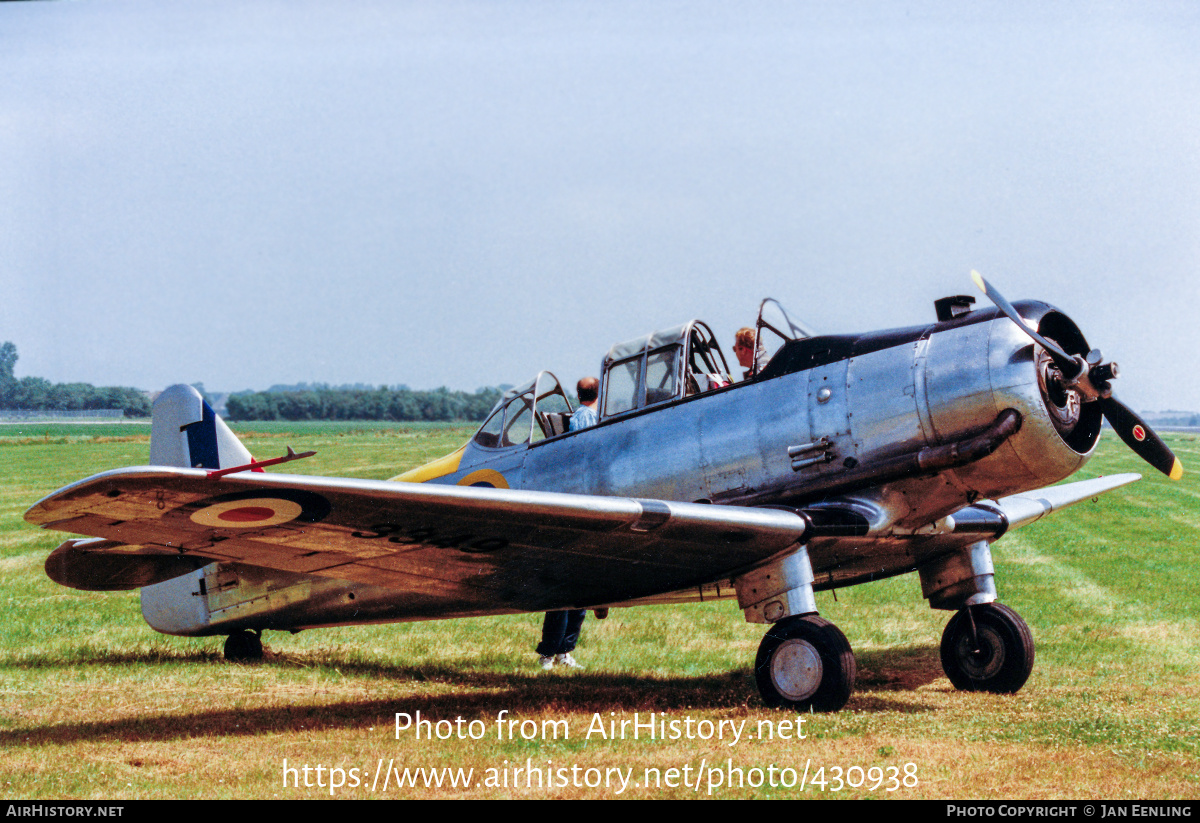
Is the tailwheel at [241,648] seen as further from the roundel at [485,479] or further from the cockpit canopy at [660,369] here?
the cockpit canopy at [660,369]

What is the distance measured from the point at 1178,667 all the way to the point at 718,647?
3.93 m

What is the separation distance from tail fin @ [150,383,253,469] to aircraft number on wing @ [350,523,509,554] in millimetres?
3464

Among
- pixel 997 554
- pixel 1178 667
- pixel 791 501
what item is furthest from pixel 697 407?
pixel 997 554

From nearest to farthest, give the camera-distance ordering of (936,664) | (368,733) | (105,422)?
(368,733) → (936,664) → (105,422)

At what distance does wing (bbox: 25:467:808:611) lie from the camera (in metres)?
4.84

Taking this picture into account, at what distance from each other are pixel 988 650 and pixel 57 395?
17.0 metres

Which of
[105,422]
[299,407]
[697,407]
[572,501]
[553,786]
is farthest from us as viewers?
[299,407]

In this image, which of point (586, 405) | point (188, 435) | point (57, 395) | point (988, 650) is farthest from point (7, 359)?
point (988, 650)

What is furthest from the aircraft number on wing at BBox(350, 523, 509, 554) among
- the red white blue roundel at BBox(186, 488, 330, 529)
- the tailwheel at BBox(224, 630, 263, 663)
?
the tailwheel at BBox(224, 630, 263, 663)

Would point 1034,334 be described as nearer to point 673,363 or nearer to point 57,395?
point 673,363

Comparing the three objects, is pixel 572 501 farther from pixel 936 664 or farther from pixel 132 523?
pixel 936 664

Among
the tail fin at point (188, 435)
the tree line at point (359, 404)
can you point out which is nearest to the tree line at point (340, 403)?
the tree line at point (359, 404)

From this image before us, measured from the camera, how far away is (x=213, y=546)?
5.72 meters

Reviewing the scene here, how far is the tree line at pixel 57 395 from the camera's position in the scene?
→ 50.3 ft
